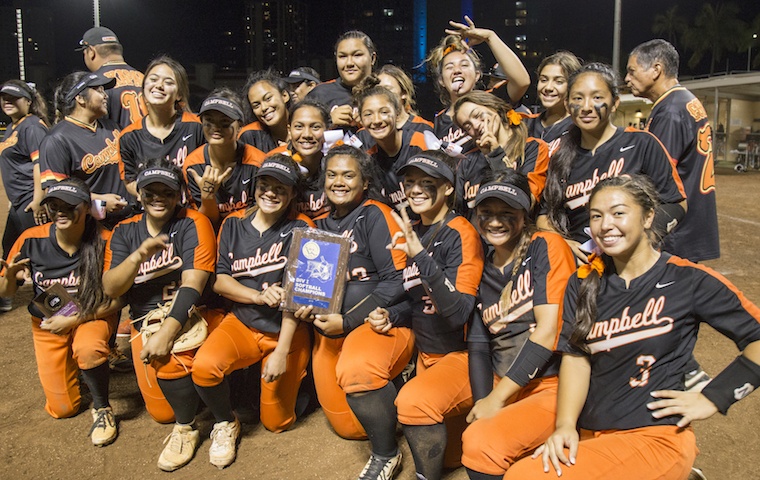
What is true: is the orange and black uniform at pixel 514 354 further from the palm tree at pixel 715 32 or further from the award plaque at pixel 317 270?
the palm tree at pixel 715 32

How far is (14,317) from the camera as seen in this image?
21.1ft

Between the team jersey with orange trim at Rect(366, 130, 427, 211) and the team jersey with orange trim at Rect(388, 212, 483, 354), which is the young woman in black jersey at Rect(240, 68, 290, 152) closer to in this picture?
the team jersey with orange trim at Rect(366, 130, 427, 211)

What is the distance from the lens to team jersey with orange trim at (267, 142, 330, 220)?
14.2 ft

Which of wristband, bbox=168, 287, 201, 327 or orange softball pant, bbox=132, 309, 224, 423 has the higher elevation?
wristband, bbox=168, 287, 201, 327

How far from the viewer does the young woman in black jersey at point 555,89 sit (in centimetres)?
445

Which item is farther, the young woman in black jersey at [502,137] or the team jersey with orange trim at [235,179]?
the team jersey with orange trim at [235,179]

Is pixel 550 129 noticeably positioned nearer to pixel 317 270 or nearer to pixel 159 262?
pixel 317 270

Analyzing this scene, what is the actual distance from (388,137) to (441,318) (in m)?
1.41

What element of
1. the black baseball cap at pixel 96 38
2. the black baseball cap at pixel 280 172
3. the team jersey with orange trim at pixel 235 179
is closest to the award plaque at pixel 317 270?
the black baseball cap at pixel 280 172

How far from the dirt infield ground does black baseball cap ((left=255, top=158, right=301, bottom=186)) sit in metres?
1.73

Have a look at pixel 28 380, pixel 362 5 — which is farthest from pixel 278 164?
pixel 362 5

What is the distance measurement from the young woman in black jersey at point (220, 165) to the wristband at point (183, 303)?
0.67 meters

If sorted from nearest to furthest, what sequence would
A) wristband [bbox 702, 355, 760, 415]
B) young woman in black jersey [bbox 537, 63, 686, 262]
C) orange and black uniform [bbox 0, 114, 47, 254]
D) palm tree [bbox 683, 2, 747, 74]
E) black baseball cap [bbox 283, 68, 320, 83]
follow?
wristband [bbox 702, 355, 760, 415] < young woman in black jersey [bbox 537, 63, 686, 262] < orange and black uniform [bbox 0, 114, 47, 254] < black baseball cap [bbox 283, 68, 320, 83] < palm tree [bbox 683, 2, 747, 74]

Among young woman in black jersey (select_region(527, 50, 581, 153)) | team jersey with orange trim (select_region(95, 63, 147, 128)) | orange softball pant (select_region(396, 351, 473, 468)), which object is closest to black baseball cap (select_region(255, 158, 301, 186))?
orange softball pant (select_region(396, 351, 473, 468))
